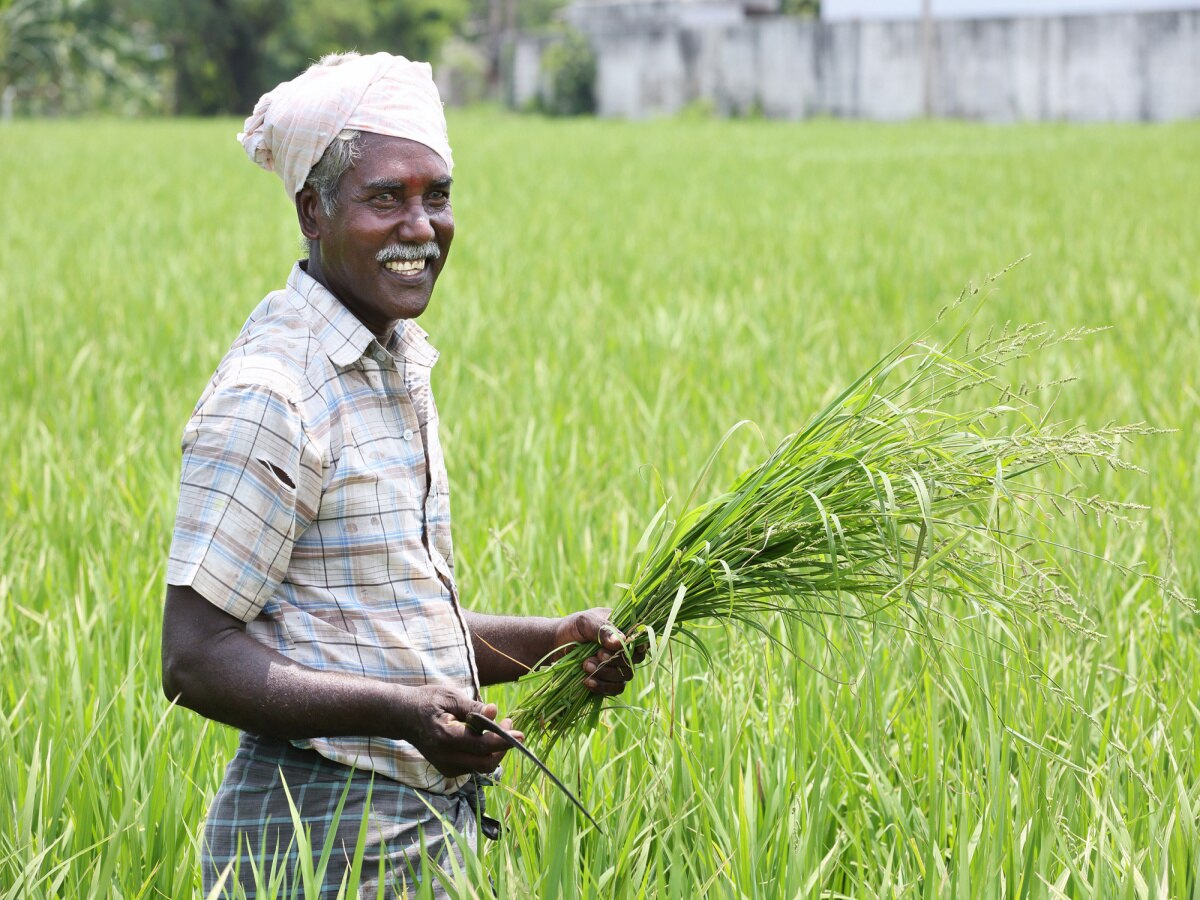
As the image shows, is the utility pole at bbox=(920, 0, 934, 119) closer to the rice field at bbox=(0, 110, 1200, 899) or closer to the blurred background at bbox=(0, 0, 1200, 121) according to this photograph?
the blurred background at bbox=(0, 0, 1200, 121)

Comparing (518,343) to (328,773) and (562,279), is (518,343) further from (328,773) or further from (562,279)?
(328,773)

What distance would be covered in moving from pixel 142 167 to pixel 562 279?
846 cm

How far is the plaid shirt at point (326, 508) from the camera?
4.84 ft

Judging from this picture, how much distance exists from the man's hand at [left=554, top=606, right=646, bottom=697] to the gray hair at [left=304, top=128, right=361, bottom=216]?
0.53 metres

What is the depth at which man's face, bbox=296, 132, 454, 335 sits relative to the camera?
159 cm

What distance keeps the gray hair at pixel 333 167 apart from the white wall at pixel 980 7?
27073 millimetres

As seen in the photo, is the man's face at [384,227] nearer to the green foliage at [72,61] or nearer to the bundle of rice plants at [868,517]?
the bundle of rice plants at [868,517]

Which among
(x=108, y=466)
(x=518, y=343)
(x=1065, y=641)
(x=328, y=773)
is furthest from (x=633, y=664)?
(x=518, y=343)

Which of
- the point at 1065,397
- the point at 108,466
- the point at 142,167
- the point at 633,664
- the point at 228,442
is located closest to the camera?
the point at 228,442

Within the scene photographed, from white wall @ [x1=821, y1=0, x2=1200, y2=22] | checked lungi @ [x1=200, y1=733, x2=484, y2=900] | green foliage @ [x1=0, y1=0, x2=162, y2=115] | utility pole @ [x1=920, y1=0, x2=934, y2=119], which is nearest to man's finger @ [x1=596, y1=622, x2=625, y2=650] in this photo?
checked lungi @ [x1=200, y1=733, x2=484, y2=900]

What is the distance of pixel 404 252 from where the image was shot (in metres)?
1.61

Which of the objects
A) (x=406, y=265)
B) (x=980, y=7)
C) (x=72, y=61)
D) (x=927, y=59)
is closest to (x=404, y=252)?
(x=406, y=265)

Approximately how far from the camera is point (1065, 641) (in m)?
2.61

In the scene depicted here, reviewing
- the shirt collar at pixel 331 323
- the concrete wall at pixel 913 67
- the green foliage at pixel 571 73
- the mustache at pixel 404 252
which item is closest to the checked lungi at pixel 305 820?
the shirt collar at pixel 331 323
